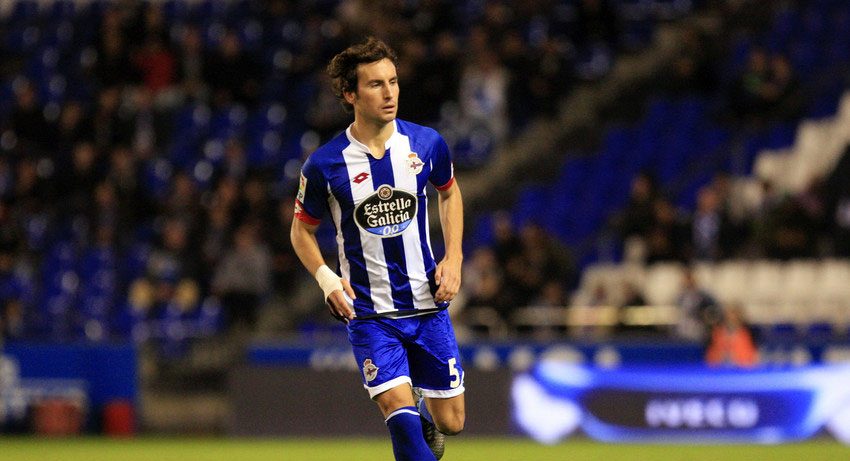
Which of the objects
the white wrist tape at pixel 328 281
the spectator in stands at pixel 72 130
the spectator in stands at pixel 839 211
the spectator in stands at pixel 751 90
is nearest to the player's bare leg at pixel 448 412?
the white wrist tape at pixel 328 281

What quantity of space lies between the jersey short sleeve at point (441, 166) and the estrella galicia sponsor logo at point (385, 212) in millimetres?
285

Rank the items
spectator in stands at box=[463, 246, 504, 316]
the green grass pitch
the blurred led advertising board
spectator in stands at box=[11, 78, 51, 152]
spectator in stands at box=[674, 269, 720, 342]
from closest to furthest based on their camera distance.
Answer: the green grass pitch
the blurred led advertising board
spectator in stands at box=[674, 269, 720, 342]
spectator in stands at box=[463, 246, 504, 316]
spectator in stands at box=[11, 78, 51, 152]

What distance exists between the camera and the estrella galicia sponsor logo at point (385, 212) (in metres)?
7.22

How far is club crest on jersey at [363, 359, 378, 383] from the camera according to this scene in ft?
23.5

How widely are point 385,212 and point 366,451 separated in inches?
266

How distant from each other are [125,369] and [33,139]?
17.1 feet

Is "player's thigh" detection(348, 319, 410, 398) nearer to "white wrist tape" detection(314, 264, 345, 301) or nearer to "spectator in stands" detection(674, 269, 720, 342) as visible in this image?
"white wrist tape" detection(314, 264, 345, 301)

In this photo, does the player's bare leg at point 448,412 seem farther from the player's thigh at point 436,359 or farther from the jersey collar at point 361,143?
the jersey collar at point 361,143

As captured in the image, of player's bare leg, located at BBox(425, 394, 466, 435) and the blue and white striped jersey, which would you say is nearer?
the blue and white striped jersey

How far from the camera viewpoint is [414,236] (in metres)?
7.32

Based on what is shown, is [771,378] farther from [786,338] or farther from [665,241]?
[665,241]

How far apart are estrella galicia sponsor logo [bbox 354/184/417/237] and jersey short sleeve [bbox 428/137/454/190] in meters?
0.29

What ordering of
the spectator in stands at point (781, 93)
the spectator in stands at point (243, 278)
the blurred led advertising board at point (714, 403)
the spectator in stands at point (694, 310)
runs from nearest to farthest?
1. the blurred led advertising board at point (714, 403)
2. the spectator in stands at point (694, 310)
3. the spectator in stands at point (243, 278)
4. the spectator in stands at point (781, 93)

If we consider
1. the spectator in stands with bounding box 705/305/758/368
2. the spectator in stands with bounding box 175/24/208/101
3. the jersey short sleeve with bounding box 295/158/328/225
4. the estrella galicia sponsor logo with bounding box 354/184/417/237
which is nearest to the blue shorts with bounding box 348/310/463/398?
the estrella galicia sponsor logo with bounding box 354/184/417/237
